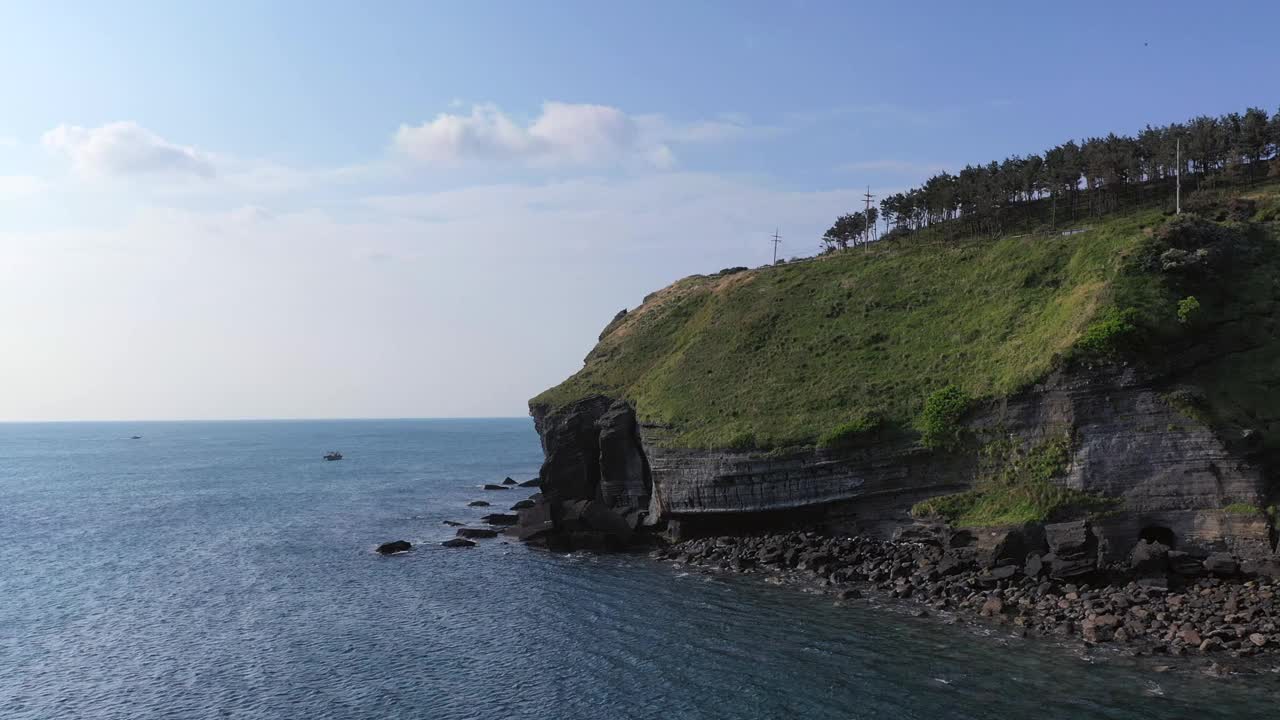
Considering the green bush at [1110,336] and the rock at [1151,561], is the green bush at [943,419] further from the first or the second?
the rock at [1151,561]

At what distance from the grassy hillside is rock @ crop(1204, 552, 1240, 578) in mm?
9971

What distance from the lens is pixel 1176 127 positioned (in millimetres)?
112938

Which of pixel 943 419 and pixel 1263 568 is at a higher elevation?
pixel 943 419

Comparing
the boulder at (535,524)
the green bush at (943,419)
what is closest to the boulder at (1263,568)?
the green bush at (943,419)

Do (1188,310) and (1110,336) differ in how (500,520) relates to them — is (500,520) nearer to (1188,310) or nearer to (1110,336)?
(1110,336)

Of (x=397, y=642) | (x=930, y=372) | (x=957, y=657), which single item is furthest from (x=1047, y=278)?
(x=397, y=642)

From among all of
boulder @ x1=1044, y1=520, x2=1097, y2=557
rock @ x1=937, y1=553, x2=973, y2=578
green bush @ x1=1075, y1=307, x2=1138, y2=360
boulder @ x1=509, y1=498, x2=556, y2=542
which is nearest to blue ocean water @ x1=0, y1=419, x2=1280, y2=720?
boulder @ x1=509, y1=498, x2=556, y2=542

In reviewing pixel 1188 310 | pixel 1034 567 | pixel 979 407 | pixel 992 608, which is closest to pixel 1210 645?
pixel 992 608

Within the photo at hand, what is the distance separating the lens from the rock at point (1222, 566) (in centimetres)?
4312

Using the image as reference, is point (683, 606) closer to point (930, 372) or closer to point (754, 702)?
point (754, 702)

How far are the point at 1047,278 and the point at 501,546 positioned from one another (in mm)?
51787

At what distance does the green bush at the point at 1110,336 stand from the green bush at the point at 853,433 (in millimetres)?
14229

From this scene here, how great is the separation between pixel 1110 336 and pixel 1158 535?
41.8 ft

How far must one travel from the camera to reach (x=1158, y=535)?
47469 millimetres
